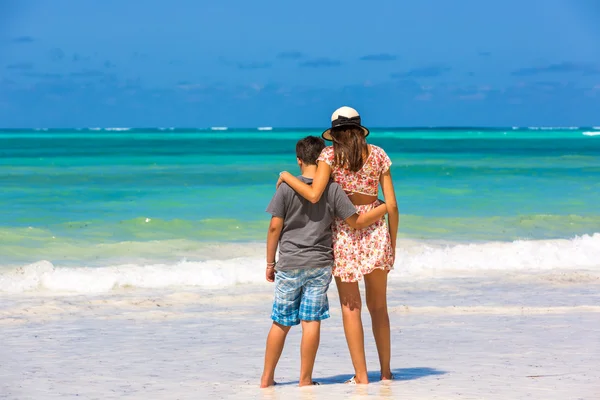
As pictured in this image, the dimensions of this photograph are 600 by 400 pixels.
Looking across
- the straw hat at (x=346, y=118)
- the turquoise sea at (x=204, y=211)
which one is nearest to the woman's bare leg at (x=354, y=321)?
the straw hat at (x=346, y=118)

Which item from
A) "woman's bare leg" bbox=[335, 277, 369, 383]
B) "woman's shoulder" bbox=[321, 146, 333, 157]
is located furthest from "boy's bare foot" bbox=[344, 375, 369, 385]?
"woman's shoulder" bbox=[321, 146, 333, 157]

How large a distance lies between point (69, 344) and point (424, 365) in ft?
8.46

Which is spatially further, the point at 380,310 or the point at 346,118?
the point at 380,310

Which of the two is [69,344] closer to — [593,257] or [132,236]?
[593,257]

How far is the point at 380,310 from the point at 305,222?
72 cm

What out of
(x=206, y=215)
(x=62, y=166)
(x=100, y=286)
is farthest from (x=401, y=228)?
(x=62, y=166)

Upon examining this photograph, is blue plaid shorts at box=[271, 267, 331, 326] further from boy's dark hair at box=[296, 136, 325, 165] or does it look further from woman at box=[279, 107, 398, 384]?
boy's dark hair at box=[296, 136, 325, 165]

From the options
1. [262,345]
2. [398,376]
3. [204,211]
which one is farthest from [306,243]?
[204,211]

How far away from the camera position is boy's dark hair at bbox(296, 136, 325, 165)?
15.2ft

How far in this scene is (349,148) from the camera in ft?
15.1

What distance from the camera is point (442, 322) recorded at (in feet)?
22.3

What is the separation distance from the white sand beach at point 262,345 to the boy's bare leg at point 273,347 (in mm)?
100

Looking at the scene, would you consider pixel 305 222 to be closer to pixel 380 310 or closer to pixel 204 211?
pixel 380 310

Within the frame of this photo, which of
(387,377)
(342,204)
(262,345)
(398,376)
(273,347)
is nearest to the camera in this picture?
(342,204)
